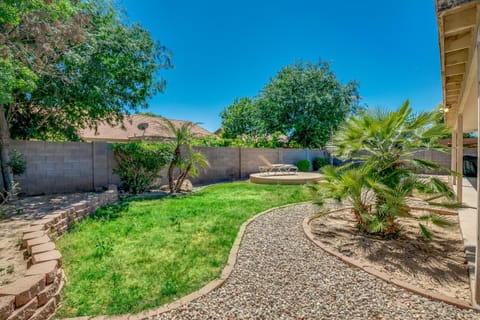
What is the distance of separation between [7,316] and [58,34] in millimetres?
6627

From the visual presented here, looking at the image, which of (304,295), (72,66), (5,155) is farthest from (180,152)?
(304,295)

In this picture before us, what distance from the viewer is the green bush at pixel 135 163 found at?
9039 mm

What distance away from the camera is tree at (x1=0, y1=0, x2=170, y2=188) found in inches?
215

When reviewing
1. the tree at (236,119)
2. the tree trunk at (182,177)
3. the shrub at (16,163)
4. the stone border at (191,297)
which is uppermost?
the tree at (236,119)

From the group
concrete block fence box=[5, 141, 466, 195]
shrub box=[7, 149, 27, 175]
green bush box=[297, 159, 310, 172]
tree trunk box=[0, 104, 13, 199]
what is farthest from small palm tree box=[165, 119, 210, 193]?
green bush box=[297, 159, 310, 172]

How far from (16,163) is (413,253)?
31.5ft

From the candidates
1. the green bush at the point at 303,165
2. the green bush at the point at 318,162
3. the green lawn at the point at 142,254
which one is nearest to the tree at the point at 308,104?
the green bush at the point at 318,162

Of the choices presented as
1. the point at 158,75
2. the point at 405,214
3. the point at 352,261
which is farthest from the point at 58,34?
the point at 405,214

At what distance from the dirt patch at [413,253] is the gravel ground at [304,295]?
1.47 ft

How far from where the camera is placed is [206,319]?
7.71ft

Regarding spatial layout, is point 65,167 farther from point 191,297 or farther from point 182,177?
point 191,297

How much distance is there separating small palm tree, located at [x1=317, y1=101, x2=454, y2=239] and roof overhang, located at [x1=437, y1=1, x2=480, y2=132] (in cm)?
105

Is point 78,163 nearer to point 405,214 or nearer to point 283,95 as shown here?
point 405,214

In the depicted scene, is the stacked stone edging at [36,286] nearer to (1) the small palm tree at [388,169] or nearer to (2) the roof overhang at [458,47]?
(1) the small palm tree at [388,169]
